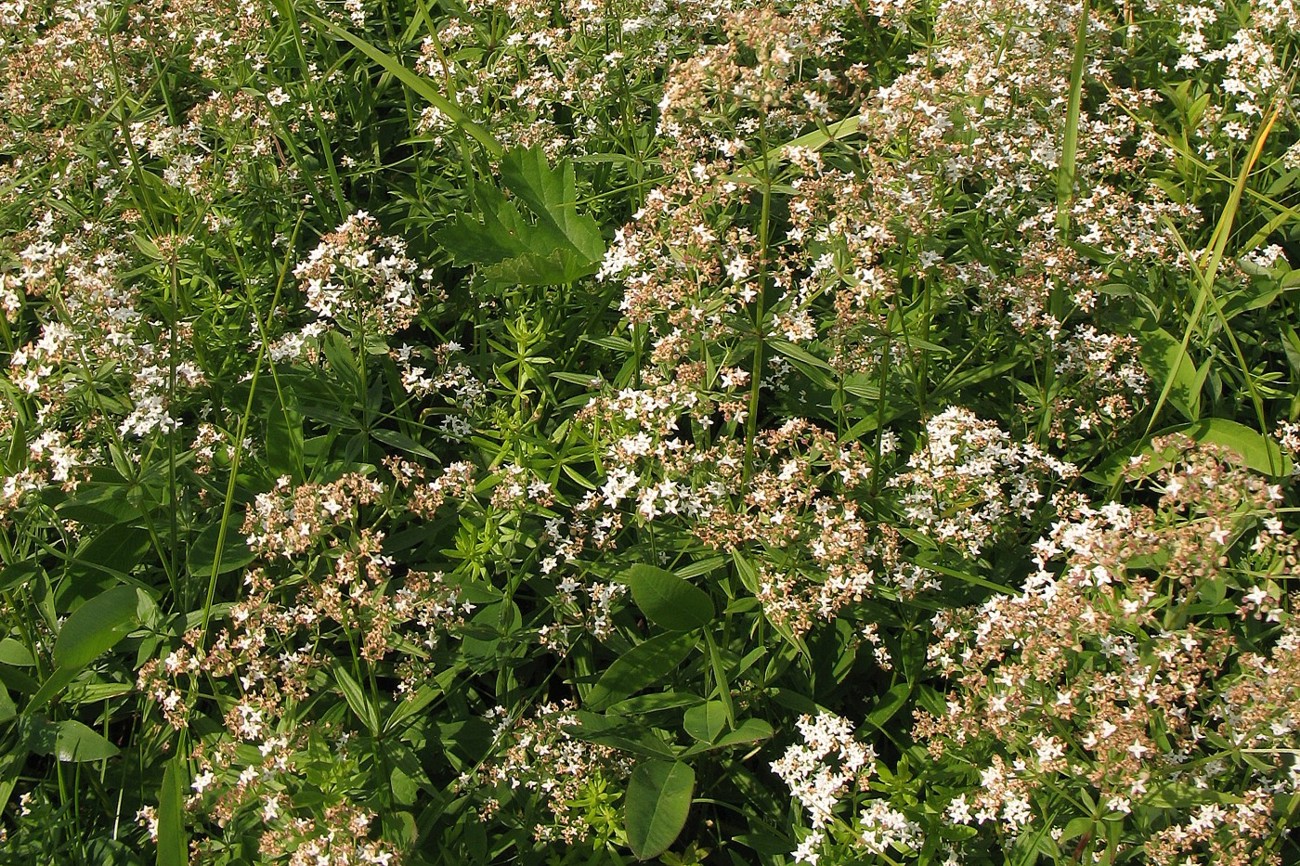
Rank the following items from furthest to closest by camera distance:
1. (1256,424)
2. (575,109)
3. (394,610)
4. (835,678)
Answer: (575,109)
(1256,424)
(835,678)
(394,610)

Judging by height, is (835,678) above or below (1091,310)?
below

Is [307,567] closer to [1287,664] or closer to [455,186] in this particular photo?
[455,186]

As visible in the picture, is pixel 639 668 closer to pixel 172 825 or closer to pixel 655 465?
pixel 655 465

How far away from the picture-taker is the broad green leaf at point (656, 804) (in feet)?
11.6

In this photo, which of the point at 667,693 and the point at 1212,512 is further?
the point at 667,693

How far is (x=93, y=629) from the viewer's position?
3861mm

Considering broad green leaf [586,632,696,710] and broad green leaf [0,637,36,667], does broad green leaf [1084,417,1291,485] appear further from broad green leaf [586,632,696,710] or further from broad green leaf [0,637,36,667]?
broad green leaf [0,637,36,667]

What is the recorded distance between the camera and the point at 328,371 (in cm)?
462

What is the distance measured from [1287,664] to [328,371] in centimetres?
353

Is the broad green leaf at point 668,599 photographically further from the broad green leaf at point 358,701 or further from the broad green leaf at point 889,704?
the broad green leaf at point 358,701

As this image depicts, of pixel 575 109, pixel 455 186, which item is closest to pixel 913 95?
pixel 575 109

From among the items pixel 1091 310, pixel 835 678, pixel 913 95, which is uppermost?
pixel 913 95

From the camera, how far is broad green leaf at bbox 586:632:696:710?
3846mm

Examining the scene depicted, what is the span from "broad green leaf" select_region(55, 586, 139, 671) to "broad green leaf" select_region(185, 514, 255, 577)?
0.26 metres
